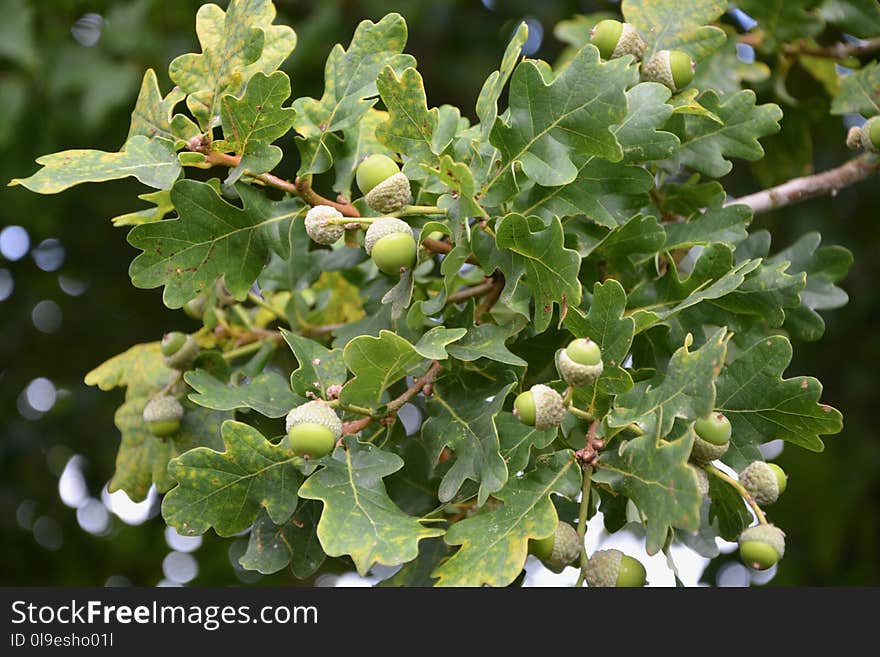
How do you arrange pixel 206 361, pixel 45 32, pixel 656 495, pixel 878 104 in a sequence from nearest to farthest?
pixel 656 495
pixel 206 361
pixel 878 104
pixel 45 32

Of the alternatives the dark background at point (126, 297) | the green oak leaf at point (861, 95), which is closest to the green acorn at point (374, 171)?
the green oak leaf at point (861, 95)

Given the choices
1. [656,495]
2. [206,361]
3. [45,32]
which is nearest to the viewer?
[656,495]

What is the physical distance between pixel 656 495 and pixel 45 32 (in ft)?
7.15

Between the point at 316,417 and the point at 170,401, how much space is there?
47cm

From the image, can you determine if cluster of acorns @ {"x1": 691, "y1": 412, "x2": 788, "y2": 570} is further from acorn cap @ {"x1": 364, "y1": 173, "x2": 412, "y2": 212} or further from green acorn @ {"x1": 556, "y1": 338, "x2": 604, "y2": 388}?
acorn cap @ {"x1": 364, "y1": 173, "x2": 412, "y2": 212}

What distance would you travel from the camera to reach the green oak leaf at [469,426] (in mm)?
1170

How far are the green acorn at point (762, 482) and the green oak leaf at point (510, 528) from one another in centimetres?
20

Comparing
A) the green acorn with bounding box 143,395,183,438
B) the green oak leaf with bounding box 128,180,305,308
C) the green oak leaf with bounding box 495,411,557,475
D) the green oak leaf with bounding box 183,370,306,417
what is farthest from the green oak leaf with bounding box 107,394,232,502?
the green oak leaf with bounding box 495,411,557,475

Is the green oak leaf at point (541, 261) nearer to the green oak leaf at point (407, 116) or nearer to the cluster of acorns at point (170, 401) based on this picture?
the green oak leaf at point (407, 116)

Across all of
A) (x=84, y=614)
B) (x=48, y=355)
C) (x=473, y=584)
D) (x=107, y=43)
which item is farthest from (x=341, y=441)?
(x=48, y=355)

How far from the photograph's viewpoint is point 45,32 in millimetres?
2572

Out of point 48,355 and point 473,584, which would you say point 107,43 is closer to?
point 48,355

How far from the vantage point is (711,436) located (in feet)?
3.65

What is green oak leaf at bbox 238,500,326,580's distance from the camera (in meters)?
1.25
